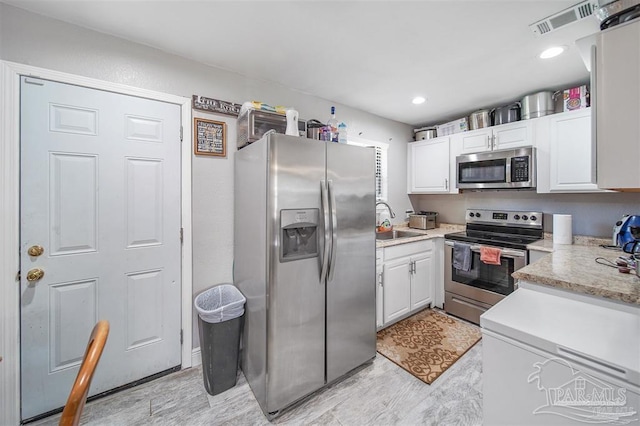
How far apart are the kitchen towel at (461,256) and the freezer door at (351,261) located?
1.28 metres

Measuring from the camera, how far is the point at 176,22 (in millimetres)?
1593

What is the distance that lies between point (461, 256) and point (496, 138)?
1.36m

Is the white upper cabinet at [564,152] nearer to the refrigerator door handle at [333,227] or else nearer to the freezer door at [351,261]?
the freezer door at [351,261]

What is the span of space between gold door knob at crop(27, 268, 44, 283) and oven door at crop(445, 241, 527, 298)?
11.3ft

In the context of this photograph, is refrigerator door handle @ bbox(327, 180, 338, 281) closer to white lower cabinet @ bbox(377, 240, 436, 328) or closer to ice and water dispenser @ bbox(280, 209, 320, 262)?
ice and water dispenser @ bbox(280, 209, 320, 262)

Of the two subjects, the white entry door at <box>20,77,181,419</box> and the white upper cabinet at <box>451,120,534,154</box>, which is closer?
the white entry door at <box>20,77,181,419</box>

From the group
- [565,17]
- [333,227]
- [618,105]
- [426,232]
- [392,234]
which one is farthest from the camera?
[392,234]

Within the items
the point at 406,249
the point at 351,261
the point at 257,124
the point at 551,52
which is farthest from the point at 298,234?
the point at 551,52

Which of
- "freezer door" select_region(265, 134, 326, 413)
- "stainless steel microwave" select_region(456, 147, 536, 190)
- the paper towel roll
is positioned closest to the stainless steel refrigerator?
"freezer door" select_region(265, 134, 326, 413)

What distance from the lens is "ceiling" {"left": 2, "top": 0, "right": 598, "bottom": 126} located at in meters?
1.47

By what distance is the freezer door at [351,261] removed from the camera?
1.83 metres

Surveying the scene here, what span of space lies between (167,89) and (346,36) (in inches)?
53.5

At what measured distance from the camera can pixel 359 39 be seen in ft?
5.72

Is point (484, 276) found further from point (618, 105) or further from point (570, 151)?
point (618, 105)
